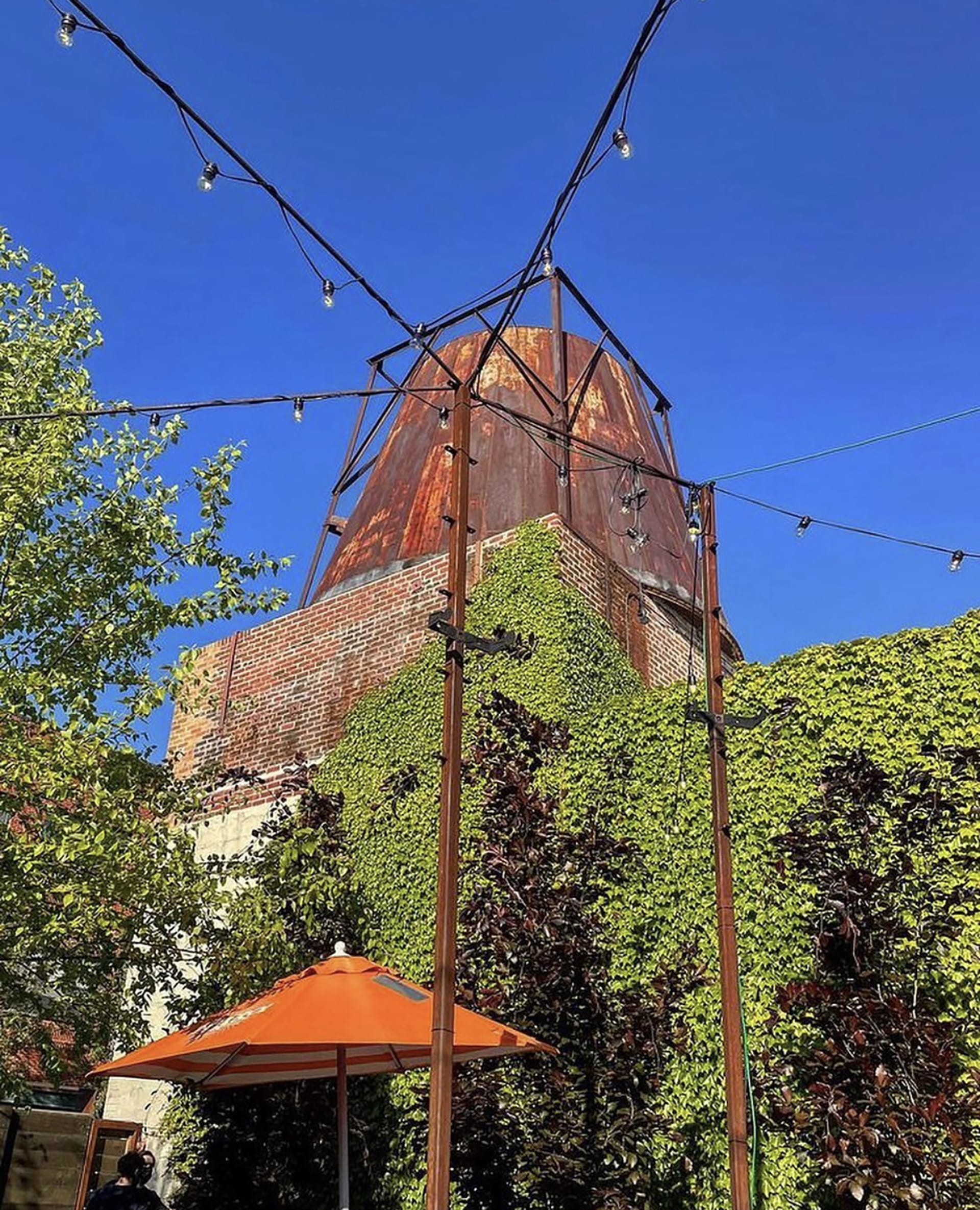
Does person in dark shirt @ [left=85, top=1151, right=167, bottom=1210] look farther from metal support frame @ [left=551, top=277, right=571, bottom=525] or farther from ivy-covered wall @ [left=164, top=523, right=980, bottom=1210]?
metal support frame @ [left=551, top=277, right=571, bottom=525]

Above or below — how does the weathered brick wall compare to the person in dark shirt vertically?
above

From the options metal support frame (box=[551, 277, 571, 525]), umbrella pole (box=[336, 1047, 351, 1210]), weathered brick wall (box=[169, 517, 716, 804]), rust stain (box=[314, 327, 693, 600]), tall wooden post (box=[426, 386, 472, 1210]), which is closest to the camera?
Answer: tall wooden post (box=[426, 386, 472, 1210])

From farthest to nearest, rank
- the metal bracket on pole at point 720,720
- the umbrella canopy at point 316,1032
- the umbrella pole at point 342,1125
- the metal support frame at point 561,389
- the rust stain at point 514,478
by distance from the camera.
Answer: the rust stain at point 514,478, the metal support frame at point 561,389, the metal bracket on pole at point 720,720, the umbrella pole at point 342,1125, the umbrella canopy at point 316,1032

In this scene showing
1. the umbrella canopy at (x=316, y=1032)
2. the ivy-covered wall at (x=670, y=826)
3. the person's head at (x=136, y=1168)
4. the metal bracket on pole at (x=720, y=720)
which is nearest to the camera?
the umbrella canopy at (x=316, y=1032)

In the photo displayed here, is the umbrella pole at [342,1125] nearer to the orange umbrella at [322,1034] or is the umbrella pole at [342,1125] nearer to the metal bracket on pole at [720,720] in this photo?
the orange umbrella at [322,1034]

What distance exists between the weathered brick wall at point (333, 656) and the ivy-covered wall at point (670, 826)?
58cm

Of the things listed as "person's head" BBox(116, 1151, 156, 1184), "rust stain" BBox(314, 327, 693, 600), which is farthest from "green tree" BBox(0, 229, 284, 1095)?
"rust stain" BBox(314, 327, 693, 600)

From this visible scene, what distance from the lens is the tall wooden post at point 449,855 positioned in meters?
4.96

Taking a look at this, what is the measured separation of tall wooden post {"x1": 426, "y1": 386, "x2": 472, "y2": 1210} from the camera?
4.96 m

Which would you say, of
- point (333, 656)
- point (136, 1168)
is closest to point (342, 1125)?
point (136, 1168)

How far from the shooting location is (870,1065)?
21.7 feet

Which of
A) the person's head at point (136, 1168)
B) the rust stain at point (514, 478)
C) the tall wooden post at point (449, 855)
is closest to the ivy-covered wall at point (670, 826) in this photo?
the person's head at point (136, 1168)

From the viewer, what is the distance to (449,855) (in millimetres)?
5480

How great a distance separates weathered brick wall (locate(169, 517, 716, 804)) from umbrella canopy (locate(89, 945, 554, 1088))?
17.7 ft
